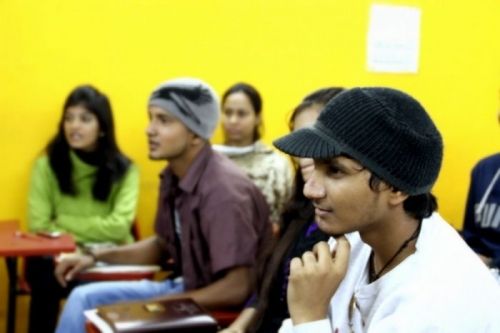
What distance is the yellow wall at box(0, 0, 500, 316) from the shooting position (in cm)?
362

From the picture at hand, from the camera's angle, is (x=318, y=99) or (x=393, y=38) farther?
(x=393, y=38)

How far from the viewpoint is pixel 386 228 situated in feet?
4.55

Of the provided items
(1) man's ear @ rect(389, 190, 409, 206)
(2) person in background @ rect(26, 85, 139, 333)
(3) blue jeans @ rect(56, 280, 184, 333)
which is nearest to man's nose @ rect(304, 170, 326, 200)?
(1) man's ear @ rect(389, 190, 409, 206)

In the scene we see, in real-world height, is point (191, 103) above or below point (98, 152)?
above

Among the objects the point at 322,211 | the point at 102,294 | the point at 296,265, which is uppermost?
the point at 322,211

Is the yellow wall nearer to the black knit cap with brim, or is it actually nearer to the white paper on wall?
the white paper on wall

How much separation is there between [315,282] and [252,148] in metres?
2.55

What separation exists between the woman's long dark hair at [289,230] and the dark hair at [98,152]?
157 centimetres

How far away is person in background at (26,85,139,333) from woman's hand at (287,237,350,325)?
2110mm

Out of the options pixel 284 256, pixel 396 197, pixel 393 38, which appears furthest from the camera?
pixel 393 38

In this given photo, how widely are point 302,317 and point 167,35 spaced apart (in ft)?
8.58

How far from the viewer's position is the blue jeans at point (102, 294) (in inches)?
97.0

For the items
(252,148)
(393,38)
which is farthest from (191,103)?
(393,38)

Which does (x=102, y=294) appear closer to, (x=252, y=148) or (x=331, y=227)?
(x=331, y=227)
